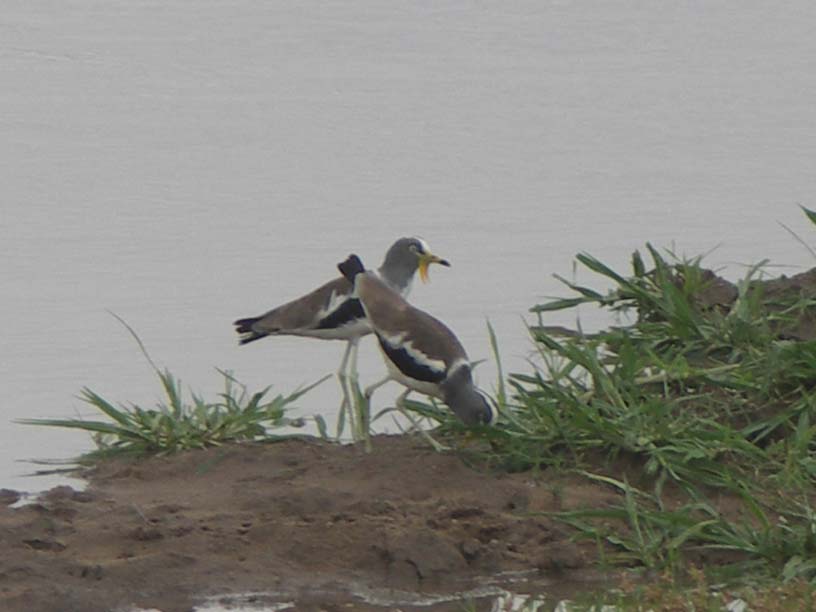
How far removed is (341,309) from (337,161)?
17.9ft

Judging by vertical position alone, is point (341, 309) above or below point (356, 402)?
above

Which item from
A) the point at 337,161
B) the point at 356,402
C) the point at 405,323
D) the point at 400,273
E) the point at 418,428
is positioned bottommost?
A: the point at 418,428

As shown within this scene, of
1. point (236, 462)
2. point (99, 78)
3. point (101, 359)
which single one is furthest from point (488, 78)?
point (236, 462)

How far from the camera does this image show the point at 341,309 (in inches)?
360

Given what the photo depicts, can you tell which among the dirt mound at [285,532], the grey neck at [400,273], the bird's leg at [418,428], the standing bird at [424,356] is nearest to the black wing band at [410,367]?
the standing bird at [424,356]

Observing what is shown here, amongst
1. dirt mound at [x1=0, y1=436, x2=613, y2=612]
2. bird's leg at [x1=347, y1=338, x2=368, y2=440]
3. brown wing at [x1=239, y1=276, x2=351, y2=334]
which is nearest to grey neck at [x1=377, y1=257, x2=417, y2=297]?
brown wing at [x1=239, y1=276, x2=351, y2=334]

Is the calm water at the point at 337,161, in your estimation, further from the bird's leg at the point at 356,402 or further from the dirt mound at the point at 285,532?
the dirt mound at the point at 285,532

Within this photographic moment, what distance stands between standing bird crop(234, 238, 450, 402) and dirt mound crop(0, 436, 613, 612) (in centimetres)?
93

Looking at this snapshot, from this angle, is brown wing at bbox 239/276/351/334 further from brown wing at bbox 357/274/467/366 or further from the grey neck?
brown wing at bbox 357/274/467/366

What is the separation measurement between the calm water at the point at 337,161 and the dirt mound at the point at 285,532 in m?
0.99

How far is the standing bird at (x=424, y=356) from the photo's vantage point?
26.4 ft

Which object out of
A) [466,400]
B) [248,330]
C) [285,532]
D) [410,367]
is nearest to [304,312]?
[248,330]

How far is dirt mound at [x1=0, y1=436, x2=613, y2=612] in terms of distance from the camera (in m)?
7.09

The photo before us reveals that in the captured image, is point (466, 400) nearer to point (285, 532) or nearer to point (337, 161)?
point (285, 532)
